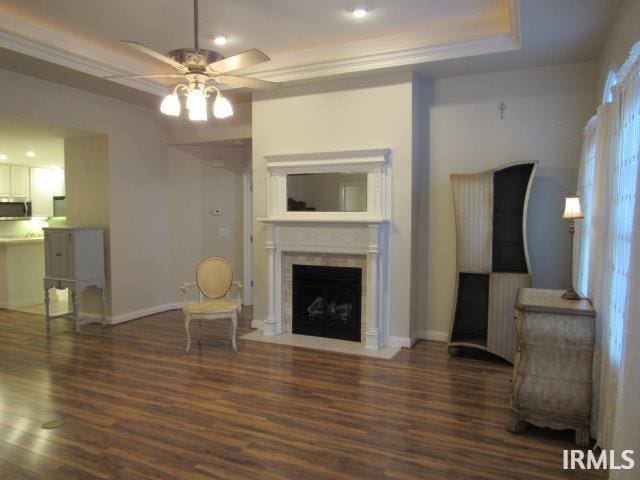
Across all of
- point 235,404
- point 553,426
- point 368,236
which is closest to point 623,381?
point 553,426

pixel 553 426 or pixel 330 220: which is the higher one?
pixel 330 220

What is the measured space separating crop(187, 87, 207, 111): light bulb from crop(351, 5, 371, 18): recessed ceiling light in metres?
1.59

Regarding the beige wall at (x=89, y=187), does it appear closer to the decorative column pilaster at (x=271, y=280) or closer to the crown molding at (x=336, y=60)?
the crown molding at (x=336, y=60)

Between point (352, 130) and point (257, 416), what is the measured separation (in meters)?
3.12

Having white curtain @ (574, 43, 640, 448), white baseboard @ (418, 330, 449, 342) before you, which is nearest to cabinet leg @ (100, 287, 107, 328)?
white baseboard @ (418, 330, 449, 342)

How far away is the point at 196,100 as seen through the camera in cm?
318

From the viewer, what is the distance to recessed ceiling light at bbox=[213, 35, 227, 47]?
4.38 metres

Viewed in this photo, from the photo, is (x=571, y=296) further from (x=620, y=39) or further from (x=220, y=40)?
(x=220, y=40)

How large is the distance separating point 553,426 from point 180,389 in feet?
9.23

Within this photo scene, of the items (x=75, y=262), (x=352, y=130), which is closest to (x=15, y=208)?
(x=75, y=262)

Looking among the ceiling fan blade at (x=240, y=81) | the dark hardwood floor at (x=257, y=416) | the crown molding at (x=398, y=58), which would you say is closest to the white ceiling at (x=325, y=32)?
the crown molding at (x=398, y=58)

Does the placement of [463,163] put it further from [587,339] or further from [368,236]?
[587,339]

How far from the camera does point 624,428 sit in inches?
79.3

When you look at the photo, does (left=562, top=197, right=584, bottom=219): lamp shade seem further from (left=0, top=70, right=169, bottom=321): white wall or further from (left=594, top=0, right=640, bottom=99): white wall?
(left=0, top=70, right=169, bottom=321): white wall
